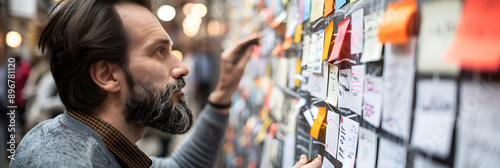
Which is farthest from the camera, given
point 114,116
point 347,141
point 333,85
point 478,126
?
point 114,116

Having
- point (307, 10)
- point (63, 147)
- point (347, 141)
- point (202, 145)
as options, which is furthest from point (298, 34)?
point (63, 147)

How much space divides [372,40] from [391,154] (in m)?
0.22

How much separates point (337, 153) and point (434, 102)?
1.36 ft

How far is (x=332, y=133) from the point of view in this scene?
96cm

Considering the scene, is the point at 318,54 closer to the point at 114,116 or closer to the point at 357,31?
the point at 357,31

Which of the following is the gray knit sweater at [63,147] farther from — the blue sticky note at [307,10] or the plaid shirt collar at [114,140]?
the blue sticky note at [307,10]

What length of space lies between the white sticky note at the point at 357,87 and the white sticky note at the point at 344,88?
0.02 m

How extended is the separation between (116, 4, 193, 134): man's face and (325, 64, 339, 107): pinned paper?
53cm

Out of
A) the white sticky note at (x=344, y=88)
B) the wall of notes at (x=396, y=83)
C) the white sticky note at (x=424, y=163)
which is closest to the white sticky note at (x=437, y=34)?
the wall of notes at (x=396, y=83)

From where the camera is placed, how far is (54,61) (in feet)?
4.06

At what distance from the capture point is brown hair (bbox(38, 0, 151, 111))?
115 cm

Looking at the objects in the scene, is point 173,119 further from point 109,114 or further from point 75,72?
point 75,72

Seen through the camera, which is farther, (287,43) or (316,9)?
(287,43)

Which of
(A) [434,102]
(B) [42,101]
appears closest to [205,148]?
(A) [434,102]
